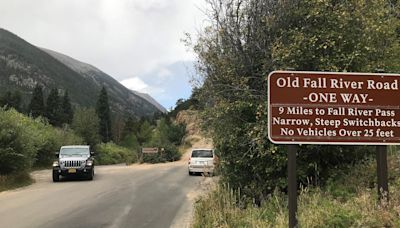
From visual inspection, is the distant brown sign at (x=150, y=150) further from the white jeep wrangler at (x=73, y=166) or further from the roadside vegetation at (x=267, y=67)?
the roadside vegetation at (x=267, y=67)

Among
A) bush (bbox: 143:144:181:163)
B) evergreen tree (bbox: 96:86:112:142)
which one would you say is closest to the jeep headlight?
bush (bbox: 143:144:181:163)

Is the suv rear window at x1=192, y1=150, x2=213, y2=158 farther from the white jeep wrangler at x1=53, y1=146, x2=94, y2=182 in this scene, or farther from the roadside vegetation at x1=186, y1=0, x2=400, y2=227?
the roadside vegetation at x1=186, y1=0, x2=400, y2=227

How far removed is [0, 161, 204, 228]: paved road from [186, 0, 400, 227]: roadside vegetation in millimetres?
2259

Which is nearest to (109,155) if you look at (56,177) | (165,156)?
(165,156)

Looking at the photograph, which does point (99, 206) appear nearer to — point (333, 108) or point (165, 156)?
point (333, 108)

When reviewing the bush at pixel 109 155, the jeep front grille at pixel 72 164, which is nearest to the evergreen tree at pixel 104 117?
the bush at pixel 109 155

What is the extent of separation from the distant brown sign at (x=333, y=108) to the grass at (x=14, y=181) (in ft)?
57.9

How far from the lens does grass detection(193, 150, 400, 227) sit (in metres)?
6.81

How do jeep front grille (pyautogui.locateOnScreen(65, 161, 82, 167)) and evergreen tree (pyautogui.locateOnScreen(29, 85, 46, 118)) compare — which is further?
evergreen tree (pyautogui.locateOnScreen(29, 85, 46, 118))

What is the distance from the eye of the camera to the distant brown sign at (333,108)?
7.42 meters

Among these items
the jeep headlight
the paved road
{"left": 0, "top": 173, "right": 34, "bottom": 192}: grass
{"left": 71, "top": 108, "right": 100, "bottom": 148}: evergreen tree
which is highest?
{"left": 71, "top": 108, "right": 100, "bottom": 148}: evergreen tree

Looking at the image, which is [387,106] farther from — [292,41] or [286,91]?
[292,41]

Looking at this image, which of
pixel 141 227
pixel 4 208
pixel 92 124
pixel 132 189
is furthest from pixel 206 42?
pixel 92 124

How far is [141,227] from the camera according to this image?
39.3 ft
